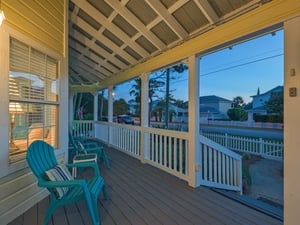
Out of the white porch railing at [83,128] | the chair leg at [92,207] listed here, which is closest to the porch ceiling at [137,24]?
the chair leg at [92,207]

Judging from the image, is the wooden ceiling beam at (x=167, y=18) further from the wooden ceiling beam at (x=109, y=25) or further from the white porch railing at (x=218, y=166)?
the white porch railing at (x=218, y=166)

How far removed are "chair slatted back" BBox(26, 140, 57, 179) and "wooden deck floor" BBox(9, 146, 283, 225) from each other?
2.03 ft

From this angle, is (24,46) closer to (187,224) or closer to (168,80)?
(187,224)

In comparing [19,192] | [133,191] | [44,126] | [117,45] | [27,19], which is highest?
[117,45]

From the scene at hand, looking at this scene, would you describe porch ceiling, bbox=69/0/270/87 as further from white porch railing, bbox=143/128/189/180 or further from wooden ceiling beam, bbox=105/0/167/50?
white porch railing, bbox=143/128/189/180

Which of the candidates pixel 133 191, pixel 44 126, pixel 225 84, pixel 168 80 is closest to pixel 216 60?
pixel 225 84

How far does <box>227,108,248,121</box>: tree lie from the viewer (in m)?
5.13

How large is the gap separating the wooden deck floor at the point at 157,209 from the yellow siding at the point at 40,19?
241 centimetres

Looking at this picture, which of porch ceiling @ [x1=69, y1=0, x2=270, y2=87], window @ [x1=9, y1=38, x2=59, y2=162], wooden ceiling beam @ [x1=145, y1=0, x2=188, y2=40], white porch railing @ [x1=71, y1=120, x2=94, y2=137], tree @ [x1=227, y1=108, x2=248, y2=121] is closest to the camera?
window @ [x1=9, y1=38, x2=59, y2=162]

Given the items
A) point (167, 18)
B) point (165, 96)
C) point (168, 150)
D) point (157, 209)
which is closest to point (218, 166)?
point (168, 150)

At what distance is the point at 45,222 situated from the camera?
1.99 metres

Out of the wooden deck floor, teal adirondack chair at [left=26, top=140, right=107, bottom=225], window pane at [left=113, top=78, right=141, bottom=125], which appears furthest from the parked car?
teal adirondack chair at [left=26, top=140, right=107, bottom=225]

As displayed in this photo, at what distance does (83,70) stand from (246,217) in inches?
245

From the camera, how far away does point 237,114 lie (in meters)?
5.38
